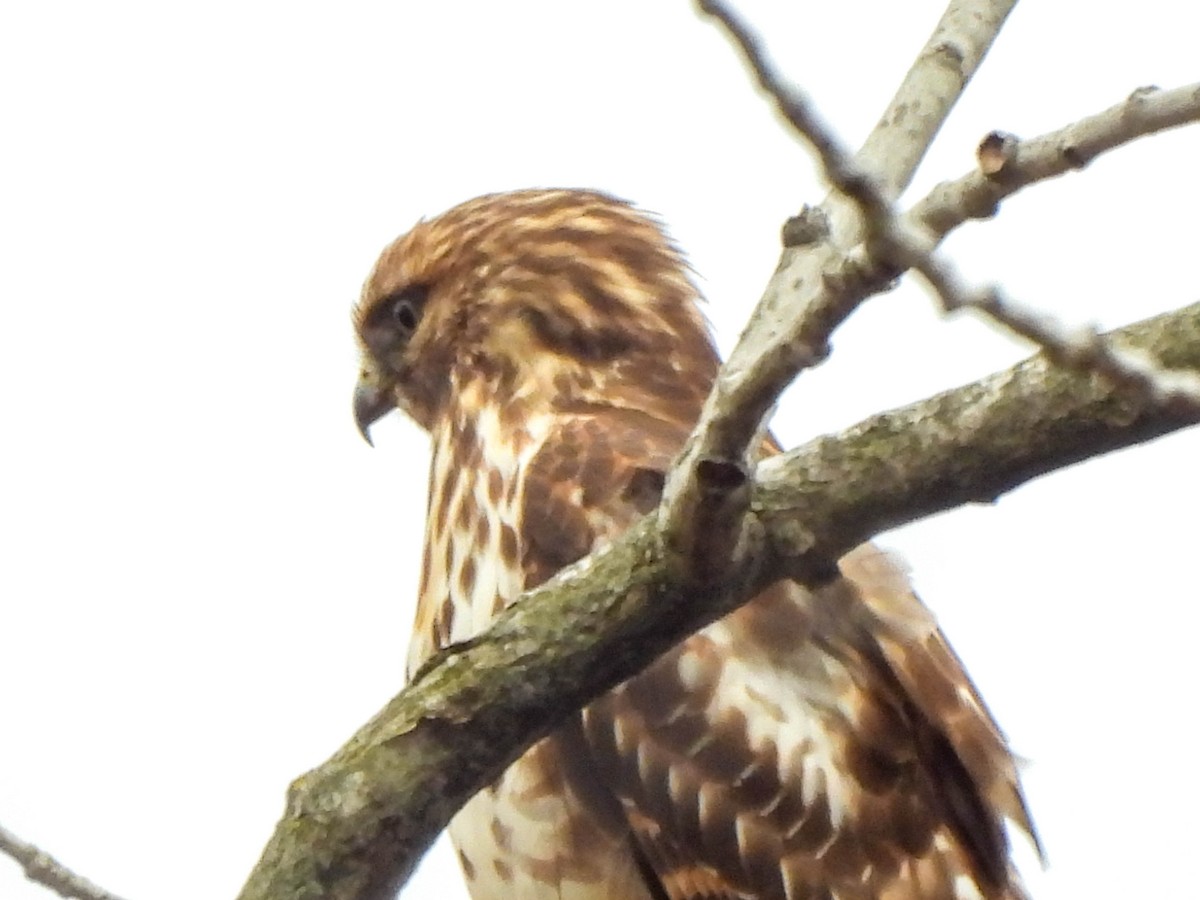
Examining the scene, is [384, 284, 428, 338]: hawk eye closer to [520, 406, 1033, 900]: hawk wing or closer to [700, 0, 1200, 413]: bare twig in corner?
[520, 406, 1033, 900]: hawk wing

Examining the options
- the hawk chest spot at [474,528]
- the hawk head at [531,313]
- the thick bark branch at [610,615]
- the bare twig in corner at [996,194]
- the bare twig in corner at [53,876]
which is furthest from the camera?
the hawk head at [531,313]

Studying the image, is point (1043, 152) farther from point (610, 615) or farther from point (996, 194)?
point (610, 615)

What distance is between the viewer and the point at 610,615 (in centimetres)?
247

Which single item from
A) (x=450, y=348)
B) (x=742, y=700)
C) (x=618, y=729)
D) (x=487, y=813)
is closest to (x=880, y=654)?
(x=742, y=700)

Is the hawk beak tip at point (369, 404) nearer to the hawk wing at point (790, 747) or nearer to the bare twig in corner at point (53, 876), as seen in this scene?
the hawk wing at point (790, 747)

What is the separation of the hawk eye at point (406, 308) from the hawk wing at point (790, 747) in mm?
1136

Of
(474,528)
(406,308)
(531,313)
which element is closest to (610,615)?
(474,528)

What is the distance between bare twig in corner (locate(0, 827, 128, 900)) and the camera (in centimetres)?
279

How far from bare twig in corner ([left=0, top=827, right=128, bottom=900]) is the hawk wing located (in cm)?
128

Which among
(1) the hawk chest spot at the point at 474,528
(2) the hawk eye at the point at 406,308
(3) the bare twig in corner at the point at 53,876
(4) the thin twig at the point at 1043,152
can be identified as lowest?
(3) the bare twig in corner at the point at 53,876

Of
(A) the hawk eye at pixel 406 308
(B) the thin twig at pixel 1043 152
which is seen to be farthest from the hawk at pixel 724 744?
(B) the thin twig at pixel 1043 152

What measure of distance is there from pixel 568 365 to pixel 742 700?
105 cm

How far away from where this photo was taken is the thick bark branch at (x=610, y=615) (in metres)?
2.38

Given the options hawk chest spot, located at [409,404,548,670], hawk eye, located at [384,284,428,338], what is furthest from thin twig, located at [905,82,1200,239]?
hawk eye, located at [384,284,428,338]
